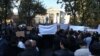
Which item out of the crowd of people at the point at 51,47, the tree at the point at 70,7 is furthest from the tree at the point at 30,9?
the crowd of people at the point at 51,47

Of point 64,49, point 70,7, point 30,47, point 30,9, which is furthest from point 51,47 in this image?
point 30,9

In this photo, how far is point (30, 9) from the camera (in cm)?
5591

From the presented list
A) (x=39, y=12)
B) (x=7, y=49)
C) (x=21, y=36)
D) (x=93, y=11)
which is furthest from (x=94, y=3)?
(x=7, y=49)

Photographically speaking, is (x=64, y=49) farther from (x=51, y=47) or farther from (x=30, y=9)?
(x=30, y=9)

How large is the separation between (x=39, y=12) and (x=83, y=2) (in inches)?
563

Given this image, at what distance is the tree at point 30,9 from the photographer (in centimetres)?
5516

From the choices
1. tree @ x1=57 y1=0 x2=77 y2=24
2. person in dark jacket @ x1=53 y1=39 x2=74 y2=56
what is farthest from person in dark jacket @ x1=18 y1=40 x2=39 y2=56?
tree @ x1=57 y1=0 x2=77 y2=24

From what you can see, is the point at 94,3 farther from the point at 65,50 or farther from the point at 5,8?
the point at 65,50

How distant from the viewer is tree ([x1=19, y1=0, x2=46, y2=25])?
55156 mm

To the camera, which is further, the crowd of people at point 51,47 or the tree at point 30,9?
the tree at point 30,9

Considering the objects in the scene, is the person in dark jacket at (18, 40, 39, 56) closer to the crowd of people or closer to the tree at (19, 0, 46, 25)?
the crowd of people

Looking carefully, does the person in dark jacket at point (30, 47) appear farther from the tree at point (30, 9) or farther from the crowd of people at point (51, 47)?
the tree at point (30, 9)

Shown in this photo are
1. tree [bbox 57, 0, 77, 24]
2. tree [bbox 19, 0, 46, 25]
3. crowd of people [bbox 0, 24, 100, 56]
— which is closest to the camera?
crowd of people [bbox 0, 24, 100, 56]

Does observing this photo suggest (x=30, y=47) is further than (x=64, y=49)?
No
